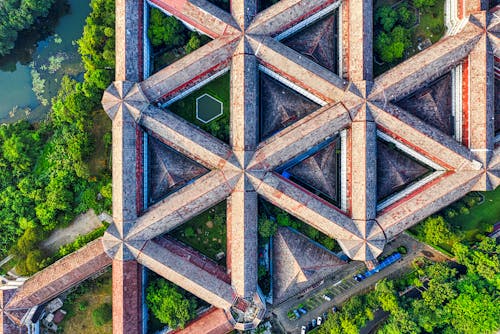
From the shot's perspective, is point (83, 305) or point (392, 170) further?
point (83, 305)

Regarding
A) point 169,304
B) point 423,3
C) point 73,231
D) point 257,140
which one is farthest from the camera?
point 73,231

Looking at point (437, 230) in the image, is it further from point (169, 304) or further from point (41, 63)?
point (41, 63)

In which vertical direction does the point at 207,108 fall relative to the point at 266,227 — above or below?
above

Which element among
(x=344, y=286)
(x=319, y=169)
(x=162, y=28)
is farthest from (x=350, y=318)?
(x=162, y=28)

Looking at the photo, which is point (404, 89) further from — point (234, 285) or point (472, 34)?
point (234, 285)

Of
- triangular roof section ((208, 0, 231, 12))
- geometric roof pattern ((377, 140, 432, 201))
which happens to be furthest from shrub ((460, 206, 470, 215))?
triangular roof section ((208, 0, 231, 12))

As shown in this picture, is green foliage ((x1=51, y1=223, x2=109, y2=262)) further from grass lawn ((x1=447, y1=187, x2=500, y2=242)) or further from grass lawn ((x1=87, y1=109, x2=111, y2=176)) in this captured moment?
grass lawn ((x1=447, y1=187, x2=500, y2=242))

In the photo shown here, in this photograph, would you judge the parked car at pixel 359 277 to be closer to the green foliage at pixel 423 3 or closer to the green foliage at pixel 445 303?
the green foliage at pixel 445 303
